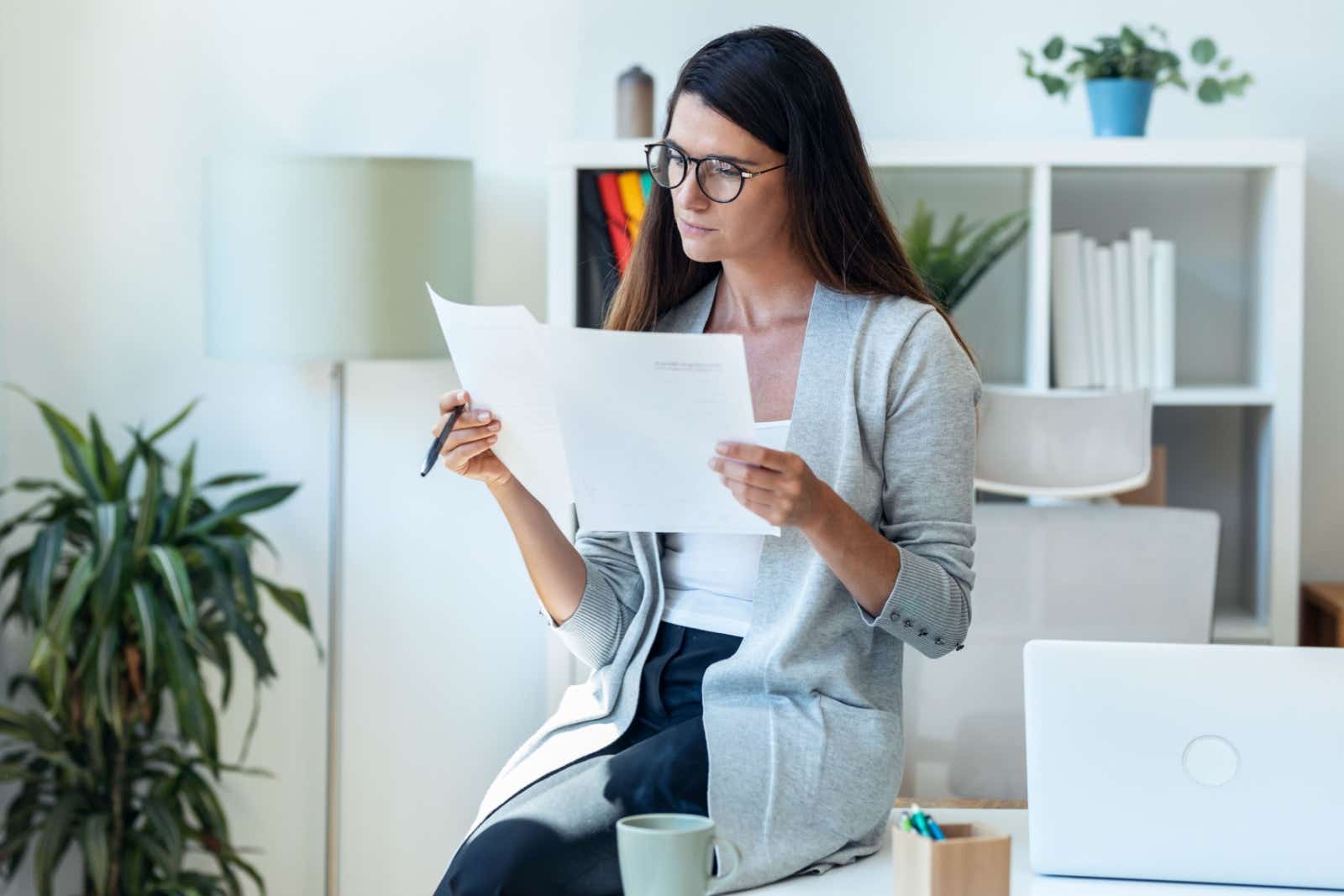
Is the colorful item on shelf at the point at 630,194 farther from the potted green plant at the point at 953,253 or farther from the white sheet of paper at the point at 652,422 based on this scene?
the white sheet of paper at the point at 652,422

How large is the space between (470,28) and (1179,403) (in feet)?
5.05

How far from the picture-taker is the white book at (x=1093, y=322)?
2451mm

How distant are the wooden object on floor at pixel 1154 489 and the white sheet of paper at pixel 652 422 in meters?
1.45

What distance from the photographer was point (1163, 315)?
8.06ft

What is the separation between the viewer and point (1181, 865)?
3.80 feet

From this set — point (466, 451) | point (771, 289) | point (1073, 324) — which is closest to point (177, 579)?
point (466, 451)

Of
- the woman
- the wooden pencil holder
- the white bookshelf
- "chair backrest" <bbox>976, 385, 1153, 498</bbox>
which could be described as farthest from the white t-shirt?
the white bookshelf

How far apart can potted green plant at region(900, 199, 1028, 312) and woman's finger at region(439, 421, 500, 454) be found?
1252 mm

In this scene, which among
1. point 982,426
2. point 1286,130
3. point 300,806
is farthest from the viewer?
point 300,806

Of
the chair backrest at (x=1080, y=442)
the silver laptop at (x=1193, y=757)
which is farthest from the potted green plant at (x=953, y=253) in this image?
the silver laptop at (x=1193, y=757)

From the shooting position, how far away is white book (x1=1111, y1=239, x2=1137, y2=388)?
8.04ft

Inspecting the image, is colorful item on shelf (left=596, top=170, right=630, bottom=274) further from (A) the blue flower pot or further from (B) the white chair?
(A) the blue flower pot

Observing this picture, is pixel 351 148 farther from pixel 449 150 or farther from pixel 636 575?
pixel 636 575

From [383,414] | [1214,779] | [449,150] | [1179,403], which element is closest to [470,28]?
[449,150]
